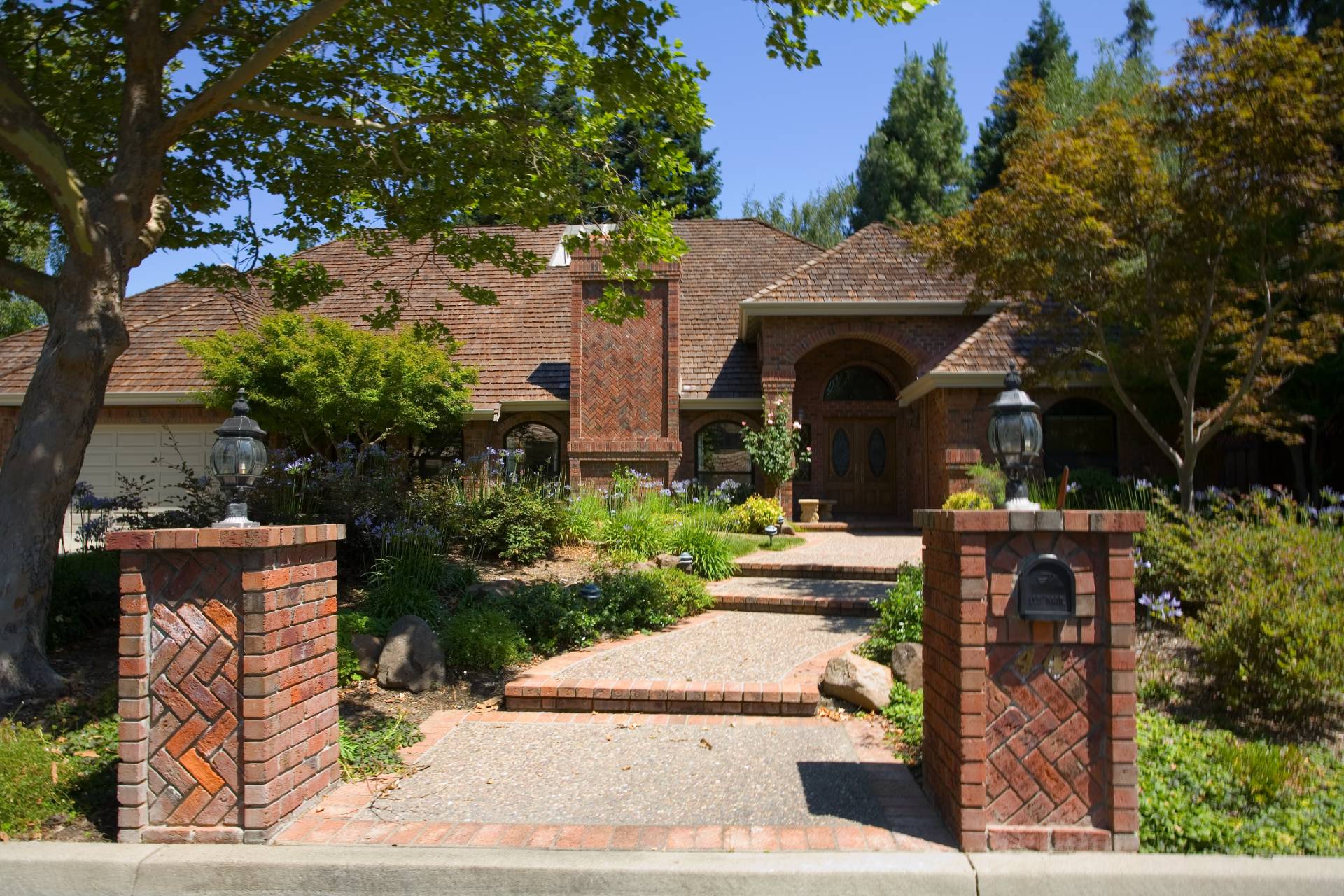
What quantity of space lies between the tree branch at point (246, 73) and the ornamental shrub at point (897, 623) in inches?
243

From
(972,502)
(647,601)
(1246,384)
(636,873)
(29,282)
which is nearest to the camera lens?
(636,873)

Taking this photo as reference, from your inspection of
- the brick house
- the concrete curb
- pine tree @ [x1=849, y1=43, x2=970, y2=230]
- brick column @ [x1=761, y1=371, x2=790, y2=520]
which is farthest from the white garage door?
pine tree @ [x1=849, y1=43, x2=970, y2=230]

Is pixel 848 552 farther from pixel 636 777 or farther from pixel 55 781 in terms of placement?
pixel 55 781

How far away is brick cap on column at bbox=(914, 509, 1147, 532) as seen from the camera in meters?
3.87

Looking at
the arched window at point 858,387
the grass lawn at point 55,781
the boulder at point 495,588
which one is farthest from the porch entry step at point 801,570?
the arched window at point 858,387

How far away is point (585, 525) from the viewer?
39.0 feet

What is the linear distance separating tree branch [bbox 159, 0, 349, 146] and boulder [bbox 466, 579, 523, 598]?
Answer: 4.52 m

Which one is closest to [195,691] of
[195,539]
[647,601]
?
[195,539]

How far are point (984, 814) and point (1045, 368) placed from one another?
8.22 m

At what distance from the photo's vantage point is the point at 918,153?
3506 cm

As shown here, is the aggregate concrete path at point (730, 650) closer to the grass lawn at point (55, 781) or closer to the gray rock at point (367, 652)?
the gray rock at point (367, 652)

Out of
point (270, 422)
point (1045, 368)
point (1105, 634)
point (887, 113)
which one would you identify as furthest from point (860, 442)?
point (887, 113)

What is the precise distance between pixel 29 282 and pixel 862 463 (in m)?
16.4

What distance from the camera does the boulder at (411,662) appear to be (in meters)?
6.53
